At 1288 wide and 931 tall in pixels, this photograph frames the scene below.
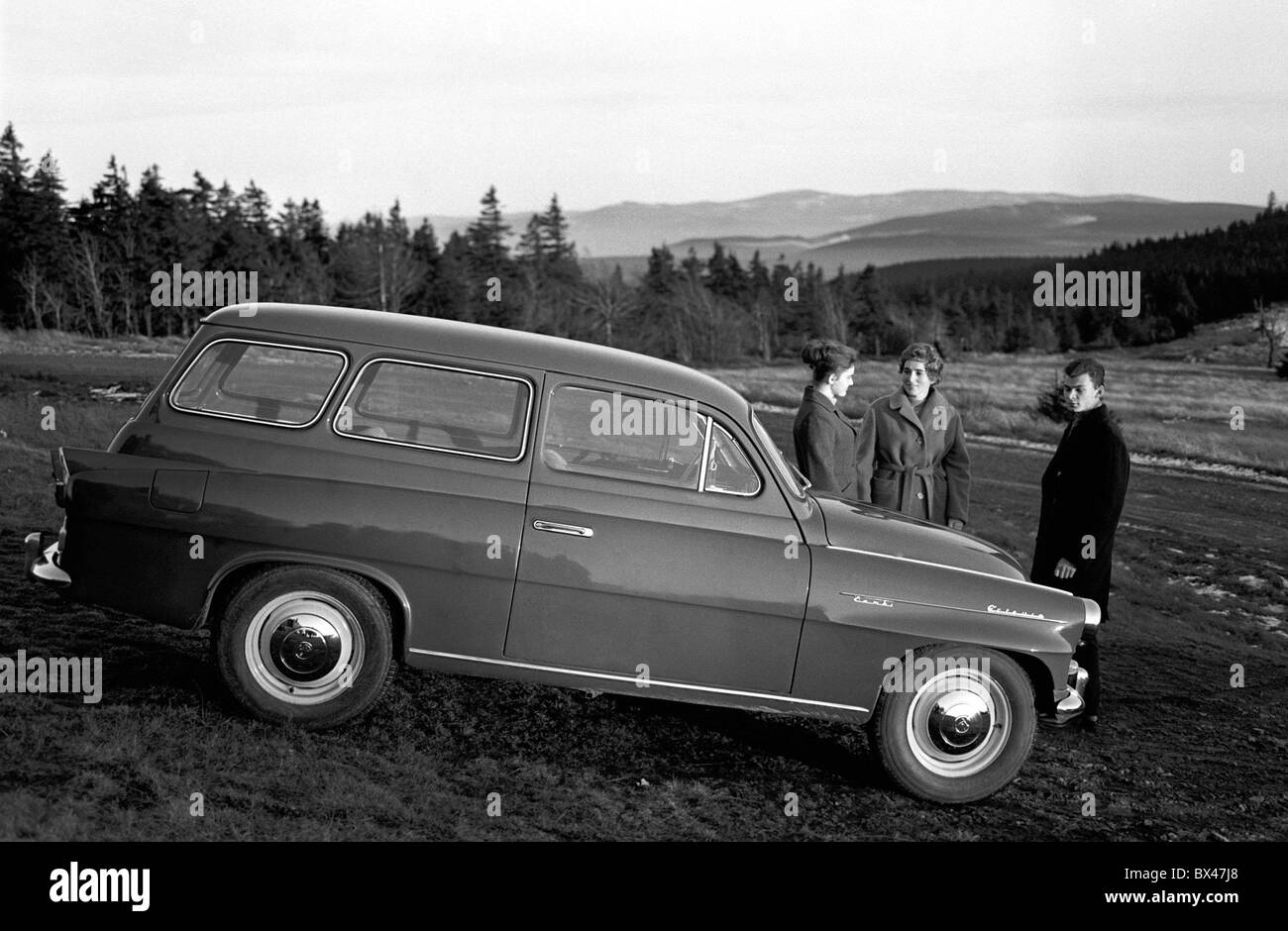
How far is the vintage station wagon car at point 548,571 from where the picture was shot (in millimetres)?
5691

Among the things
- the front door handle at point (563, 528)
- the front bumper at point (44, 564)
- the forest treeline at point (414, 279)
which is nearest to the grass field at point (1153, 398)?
the forest treeline at point (414, 279)

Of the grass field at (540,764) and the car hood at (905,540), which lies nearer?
the grass field at (540,764)

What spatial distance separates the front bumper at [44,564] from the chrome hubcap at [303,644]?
1.05 meters

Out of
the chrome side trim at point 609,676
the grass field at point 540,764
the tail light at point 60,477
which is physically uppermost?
the tail light at point 60,477

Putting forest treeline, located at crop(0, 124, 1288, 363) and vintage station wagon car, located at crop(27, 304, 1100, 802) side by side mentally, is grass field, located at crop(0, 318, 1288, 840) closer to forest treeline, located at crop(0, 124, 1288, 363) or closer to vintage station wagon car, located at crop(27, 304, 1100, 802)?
vintage station wagon car, located at crop(27, 304, 1100, 802)

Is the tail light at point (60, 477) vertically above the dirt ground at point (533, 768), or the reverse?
the tail light at point (60, 477)

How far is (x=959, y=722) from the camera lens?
18.8 feet

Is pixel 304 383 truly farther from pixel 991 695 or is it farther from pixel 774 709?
pixel 991 695

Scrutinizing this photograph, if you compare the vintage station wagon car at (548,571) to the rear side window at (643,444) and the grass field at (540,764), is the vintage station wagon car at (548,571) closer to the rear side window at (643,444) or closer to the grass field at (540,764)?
the rear side window at (643,444)

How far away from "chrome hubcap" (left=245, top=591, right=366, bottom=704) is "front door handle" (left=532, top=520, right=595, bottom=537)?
3.32 ft

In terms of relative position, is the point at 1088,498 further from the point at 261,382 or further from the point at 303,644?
the point at 261,382

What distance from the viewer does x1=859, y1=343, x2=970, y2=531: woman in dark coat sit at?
25.9ft
